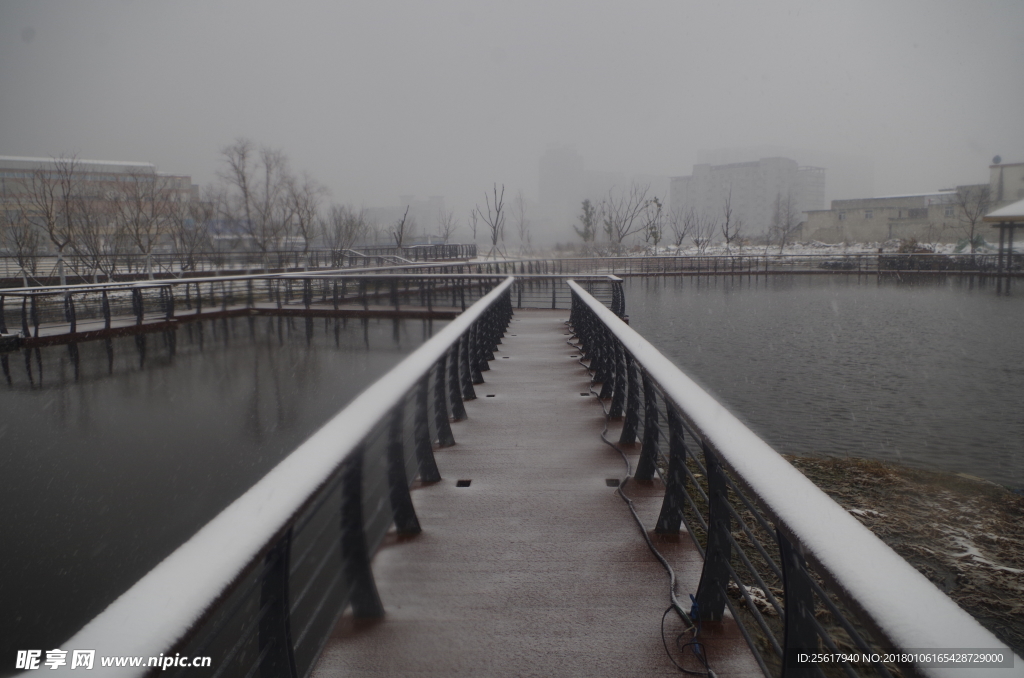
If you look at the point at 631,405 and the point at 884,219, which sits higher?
the point at 884,219

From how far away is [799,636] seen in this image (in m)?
1.47

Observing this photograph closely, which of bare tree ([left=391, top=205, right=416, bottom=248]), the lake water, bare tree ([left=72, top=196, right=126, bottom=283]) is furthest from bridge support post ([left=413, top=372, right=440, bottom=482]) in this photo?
bare tree ([left=391, top=205, right=416, bottom=248])

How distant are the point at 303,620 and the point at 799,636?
13.8 feet

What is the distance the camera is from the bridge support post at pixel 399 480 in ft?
8.70

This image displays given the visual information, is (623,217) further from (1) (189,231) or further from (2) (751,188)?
(2) (751,188)

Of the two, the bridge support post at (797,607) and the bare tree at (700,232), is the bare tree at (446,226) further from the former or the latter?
the bridge support post at (797,607)

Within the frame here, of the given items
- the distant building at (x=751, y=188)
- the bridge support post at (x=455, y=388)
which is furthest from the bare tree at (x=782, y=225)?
the bridge support post at (x=455, y=388)

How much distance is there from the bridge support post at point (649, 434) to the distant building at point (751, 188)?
138 metres

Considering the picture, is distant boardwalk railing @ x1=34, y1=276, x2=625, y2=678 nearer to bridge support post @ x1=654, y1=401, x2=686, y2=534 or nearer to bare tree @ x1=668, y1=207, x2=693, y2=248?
bridge support post @ x1=654, y1=401, x2=686, y2=534

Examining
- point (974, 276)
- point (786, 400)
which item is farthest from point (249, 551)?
point (974, 276)

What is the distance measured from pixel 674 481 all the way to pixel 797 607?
142 cm

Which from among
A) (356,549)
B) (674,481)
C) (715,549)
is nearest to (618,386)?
(674,481)

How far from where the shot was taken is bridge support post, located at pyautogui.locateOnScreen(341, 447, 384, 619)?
6.77 feet

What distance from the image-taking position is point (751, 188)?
142 m
